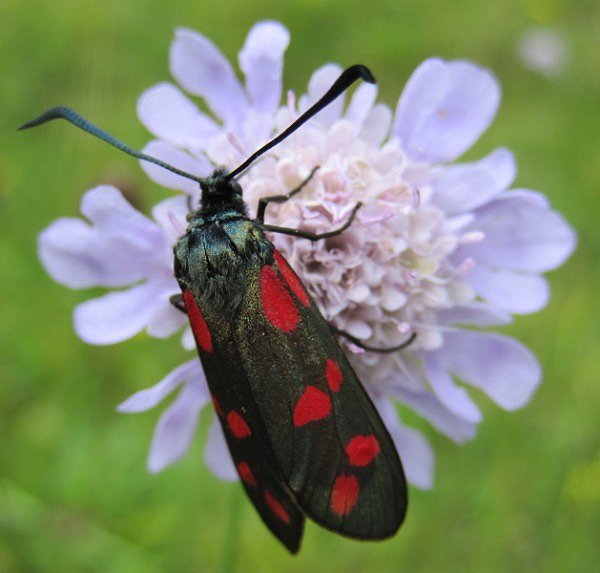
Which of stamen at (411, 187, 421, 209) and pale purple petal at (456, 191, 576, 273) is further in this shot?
pale purple petal at (456, 191, 576, 273)

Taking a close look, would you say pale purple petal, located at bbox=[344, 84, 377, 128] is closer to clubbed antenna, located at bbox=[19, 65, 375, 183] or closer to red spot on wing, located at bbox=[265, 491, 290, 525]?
clubbed antenna, located at bbox=[19, 65, 375, 183]

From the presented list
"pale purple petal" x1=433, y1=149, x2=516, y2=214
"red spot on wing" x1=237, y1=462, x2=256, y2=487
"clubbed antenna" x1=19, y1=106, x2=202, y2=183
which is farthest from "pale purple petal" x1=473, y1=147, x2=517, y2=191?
"red spot on wing" x1=237, y1=462, x2=256, y2=487

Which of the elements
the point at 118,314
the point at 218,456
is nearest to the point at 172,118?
the point at 118,314

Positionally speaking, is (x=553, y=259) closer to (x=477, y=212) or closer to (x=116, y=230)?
(x=477, y=212)

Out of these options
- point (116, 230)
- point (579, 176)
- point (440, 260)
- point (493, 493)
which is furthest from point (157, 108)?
point (579, 176)

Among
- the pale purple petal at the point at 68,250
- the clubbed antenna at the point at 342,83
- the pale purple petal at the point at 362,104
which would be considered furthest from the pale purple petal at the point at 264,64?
the pale purple petal at the point at 68,250

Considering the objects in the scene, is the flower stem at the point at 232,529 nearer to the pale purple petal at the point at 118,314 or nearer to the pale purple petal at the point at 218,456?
the pale purple petal at the point at 218,456
